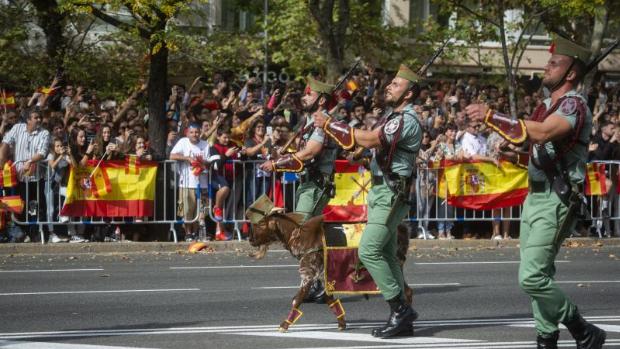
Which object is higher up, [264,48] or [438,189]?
[264,48]

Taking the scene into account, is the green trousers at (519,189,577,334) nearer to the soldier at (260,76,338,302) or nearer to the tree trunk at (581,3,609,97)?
the soldier at (260,76,338,302)

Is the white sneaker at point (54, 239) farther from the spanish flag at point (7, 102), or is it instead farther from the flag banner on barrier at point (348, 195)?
the flag banner on barrier at point (348, 195)

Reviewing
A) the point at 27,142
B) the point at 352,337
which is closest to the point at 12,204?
the point at 27,142

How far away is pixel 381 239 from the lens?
30.7 feet

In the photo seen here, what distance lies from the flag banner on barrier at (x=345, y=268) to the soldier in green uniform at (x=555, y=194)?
207cm

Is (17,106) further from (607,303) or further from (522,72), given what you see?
(522,72)

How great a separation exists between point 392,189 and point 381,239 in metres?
0.39

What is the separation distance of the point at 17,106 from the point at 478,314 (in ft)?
36.4

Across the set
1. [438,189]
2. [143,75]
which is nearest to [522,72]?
[143,75]

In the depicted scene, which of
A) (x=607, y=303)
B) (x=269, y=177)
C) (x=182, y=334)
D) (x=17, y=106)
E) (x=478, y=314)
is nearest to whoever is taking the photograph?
(x=182, y=334)

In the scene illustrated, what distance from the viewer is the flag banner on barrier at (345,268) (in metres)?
9.76

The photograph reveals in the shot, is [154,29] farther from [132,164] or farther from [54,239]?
[54,239]

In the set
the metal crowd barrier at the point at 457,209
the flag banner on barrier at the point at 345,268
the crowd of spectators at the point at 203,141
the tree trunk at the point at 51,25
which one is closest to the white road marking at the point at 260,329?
the flag banner on barrier at the point at 345,268

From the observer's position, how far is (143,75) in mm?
24391
